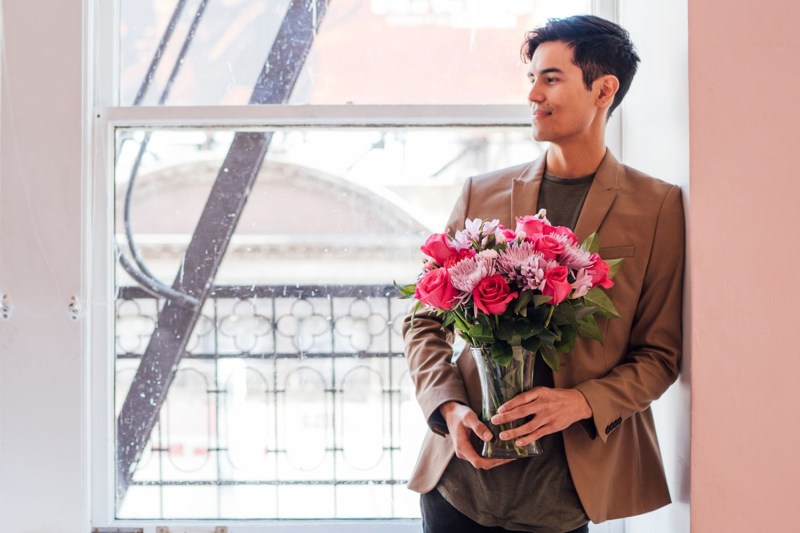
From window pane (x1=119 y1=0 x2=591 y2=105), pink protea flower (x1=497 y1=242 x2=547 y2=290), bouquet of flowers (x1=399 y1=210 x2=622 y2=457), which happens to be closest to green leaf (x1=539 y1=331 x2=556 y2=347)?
bouquet of flowers (x1=399 y1=210 x2=622 y2=457)

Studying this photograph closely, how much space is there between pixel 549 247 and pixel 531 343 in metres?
0.18

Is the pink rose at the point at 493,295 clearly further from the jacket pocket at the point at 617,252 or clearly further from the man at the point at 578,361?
the jacket pocket at the point at 617,252

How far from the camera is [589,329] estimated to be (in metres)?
1.56

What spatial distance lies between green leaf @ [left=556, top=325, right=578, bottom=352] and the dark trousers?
0.42m

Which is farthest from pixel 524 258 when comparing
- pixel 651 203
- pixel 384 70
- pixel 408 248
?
pixel 384 70

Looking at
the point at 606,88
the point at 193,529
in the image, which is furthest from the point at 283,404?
the point at 606,88

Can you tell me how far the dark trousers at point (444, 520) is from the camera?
1690 mm

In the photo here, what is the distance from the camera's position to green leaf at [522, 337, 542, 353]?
149cm

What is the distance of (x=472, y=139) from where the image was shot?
2314 mm

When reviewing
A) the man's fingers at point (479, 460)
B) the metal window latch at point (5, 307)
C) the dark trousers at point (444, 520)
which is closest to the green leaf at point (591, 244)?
the man's fingers at point (479, 460)

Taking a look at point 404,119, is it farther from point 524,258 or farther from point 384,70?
point 524,258

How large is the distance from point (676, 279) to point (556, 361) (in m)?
0.36

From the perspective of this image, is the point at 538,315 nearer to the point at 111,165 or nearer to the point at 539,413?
the point at 539,413

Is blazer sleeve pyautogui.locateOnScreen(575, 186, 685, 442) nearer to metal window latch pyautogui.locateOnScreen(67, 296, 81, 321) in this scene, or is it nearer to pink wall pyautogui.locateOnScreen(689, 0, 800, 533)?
pink wall pyautogui.locateOnScreen(689, 0, 800, 533)
